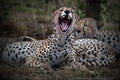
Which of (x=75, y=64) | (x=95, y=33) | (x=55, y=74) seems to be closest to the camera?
(x=55, y=74)

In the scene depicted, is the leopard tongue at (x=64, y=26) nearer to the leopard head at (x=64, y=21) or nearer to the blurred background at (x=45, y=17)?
the leopard head at (x=64, y=21)

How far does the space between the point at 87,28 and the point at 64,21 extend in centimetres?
145

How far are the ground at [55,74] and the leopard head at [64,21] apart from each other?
0.62m

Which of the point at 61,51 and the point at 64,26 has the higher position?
the point at 64,26

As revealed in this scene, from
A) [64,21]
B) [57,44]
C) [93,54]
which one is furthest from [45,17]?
[64,21]

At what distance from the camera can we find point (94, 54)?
8.09 meters

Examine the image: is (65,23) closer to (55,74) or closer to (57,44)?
(57,44)

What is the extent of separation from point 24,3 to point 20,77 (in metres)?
8.28

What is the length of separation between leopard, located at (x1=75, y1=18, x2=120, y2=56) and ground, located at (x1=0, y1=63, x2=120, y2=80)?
1483 millimetres

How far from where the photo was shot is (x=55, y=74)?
7223mm

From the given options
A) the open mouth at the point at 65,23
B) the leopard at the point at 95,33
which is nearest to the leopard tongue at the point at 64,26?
the open mouth at the point at 65,23

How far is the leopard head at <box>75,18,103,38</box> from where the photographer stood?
8945 millimetres

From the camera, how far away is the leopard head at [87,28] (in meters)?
8.95

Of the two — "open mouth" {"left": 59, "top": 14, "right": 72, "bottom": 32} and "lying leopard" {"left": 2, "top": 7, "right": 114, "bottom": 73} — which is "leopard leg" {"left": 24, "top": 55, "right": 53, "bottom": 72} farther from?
"open mouth" {"left": 59, "top": 14, "right": 72, "bottom": 32}
